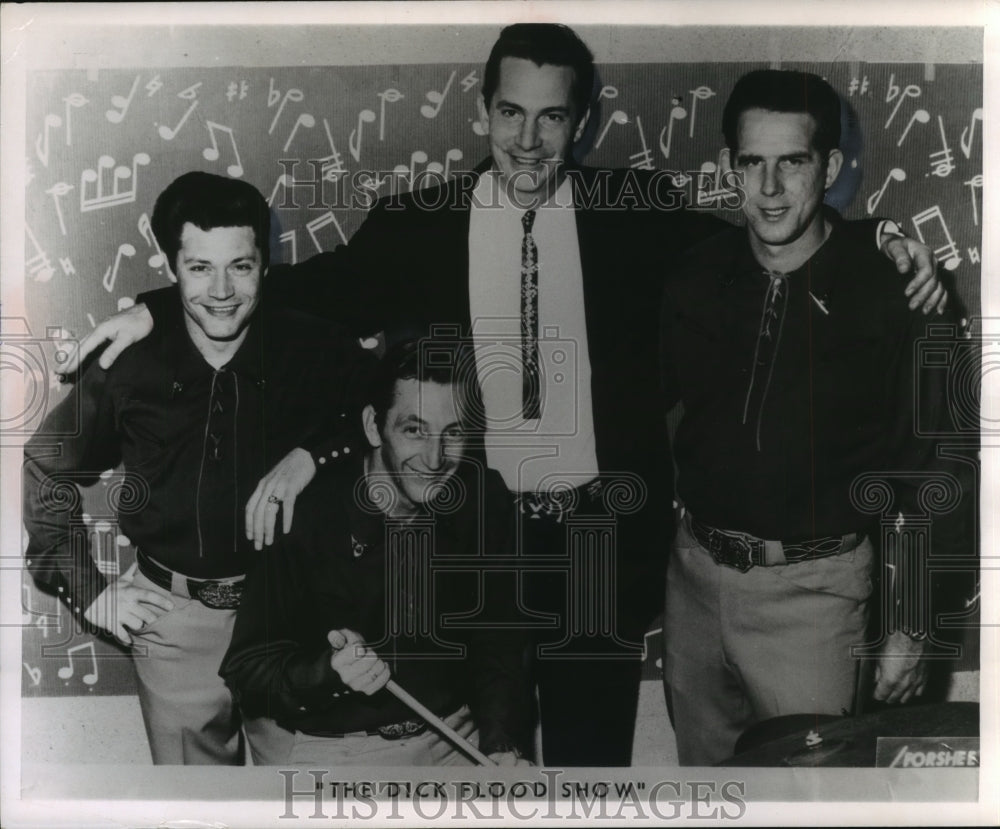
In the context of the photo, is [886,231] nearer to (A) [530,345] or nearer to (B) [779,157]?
(B) [779,157]

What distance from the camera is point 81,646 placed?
8.18ft

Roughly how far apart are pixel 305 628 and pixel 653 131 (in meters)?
1.53

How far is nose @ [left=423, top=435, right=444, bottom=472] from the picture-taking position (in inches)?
95.8

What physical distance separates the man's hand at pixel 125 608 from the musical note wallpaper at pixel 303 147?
0.05 metres

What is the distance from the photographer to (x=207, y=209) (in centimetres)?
245

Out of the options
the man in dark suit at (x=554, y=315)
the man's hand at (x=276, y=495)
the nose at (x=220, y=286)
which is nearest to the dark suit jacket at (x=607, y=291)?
the man in dark suit at (x=554, y=315)

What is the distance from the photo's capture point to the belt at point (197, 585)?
2.44 m

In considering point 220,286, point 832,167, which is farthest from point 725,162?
point 220,286

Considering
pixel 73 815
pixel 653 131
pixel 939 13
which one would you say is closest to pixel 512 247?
pixel 653 131

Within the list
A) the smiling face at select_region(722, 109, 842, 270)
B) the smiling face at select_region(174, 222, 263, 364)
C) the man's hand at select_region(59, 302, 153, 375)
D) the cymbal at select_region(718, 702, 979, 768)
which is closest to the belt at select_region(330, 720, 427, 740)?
the cymbal at select_region(718, 702, 979, 768)

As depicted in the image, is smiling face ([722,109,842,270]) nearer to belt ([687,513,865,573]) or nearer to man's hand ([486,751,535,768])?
belt ([687,513,865,573])

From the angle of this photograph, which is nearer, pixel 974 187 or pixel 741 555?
pixel 741 555

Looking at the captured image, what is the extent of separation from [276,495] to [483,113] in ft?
3.59

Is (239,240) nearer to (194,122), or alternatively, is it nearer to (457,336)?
(194,122)
